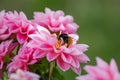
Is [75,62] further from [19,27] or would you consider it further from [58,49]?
[19,27]

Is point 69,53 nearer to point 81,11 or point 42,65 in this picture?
point 42,65

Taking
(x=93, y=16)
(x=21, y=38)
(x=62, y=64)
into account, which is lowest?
(x=62, y=64)

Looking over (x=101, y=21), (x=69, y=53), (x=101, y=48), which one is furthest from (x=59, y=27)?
(x=101, y=21)

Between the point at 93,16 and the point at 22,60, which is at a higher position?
the point at 93,16

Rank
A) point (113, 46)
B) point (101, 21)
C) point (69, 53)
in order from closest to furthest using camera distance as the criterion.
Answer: point (69, 53), point (113, 46), point (101, 21)

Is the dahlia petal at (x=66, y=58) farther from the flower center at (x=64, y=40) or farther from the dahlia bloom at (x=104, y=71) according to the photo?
the dahlia bloom at (x=104, y=71)

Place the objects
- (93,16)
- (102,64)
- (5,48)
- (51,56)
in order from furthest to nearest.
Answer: (93,16) → (5,48) → (51,56) → (102,64)

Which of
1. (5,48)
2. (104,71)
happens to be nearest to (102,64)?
(104,71)

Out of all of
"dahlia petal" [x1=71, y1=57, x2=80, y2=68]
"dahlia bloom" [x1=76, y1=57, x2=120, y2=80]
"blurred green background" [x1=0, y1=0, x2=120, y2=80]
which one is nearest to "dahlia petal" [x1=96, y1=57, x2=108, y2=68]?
"dahlia bloom" [x1=76, y1=57, x2=120, y2=80]
